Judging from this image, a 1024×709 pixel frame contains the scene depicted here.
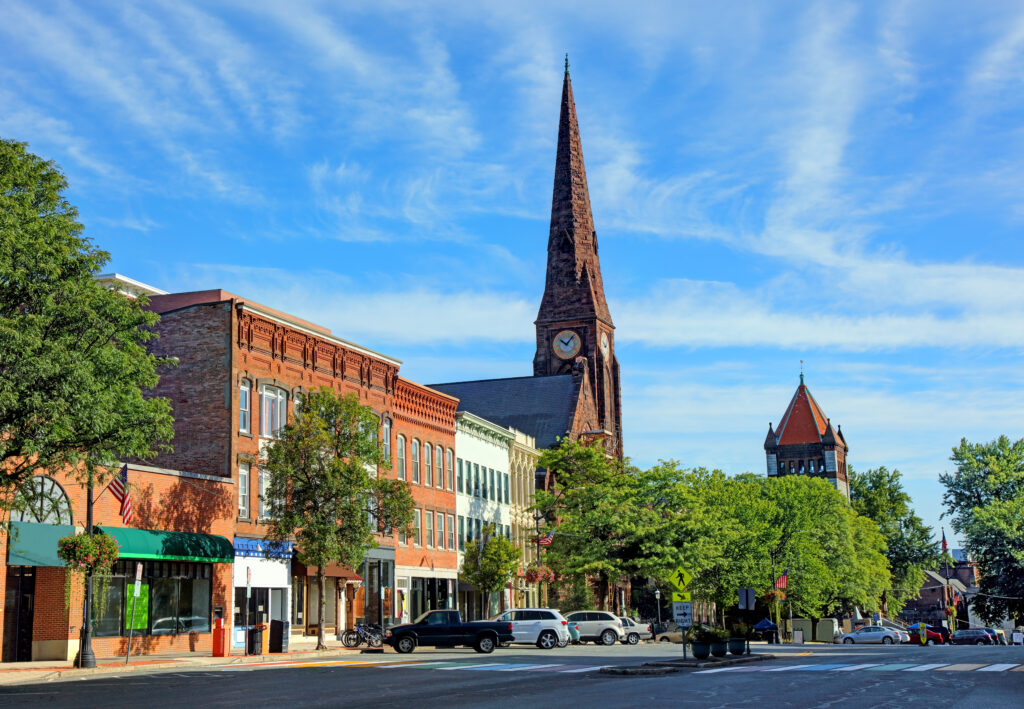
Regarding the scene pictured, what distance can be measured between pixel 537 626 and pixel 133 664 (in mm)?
17388

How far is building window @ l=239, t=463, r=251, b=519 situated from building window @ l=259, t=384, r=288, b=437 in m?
1.80

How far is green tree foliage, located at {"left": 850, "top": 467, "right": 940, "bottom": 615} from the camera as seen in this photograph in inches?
4355

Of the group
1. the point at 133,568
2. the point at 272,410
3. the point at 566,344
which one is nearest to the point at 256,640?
the point at 133,568

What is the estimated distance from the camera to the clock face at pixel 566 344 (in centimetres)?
10819

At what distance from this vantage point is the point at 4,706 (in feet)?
59.0

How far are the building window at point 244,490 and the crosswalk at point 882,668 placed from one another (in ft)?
69.2

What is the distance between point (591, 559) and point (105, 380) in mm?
37477

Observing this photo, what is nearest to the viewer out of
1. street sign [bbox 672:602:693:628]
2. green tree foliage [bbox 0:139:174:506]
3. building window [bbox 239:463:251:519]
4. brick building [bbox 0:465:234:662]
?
green tree foliage [bbox 0:139:174:506]

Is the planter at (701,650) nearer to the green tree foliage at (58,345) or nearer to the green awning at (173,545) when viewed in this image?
the green tree foliage at (58,345)

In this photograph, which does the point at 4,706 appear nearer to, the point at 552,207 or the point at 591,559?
the point at 591,559

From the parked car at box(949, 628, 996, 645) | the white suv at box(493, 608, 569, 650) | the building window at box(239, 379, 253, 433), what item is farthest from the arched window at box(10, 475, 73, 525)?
the parked car at box(949, 628, 996, 645)

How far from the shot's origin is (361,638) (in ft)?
143

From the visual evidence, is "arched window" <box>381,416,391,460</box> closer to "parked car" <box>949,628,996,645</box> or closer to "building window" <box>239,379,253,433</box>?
"building window" <box>239,379,253,433</box>

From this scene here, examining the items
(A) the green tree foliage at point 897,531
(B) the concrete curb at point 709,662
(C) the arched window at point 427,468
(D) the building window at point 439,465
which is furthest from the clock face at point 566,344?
(B) the concrete curb at point 709,662
